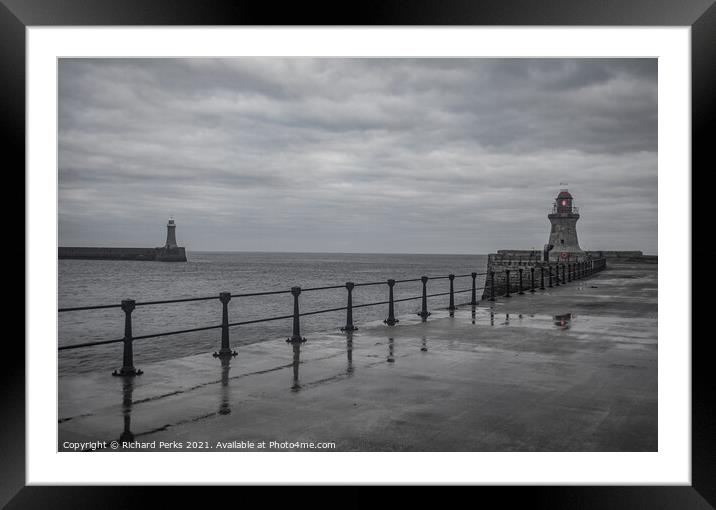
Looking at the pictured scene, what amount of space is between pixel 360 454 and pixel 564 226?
92.3 m

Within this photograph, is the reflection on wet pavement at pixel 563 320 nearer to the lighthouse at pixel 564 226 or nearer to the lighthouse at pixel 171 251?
the lighthouse at pixel 564 226

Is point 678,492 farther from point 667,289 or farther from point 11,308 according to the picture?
point 11,308

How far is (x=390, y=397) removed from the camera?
21.0 feet

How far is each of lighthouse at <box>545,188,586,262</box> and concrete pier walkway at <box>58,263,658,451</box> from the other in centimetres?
8227

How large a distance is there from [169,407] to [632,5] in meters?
5.60

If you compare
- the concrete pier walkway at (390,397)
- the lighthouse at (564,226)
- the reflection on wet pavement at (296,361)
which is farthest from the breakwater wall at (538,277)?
the lighthouse at (564,226)

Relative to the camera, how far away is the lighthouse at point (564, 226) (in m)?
88.6

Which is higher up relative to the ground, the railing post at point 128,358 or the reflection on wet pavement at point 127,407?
the railing post at point 128,358

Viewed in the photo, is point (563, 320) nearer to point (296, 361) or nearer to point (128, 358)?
point (296, 361)

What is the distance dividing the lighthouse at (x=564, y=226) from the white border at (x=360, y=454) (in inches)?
3414

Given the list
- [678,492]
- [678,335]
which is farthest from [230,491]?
[678,335]

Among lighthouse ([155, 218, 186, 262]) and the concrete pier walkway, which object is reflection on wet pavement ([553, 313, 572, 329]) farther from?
lighthouse ([155, 218, 186, 262])

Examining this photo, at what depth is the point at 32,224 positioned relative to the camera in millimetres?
4129

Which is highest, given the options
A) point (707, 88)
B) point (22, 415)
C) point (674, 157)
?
point (707, 88)
